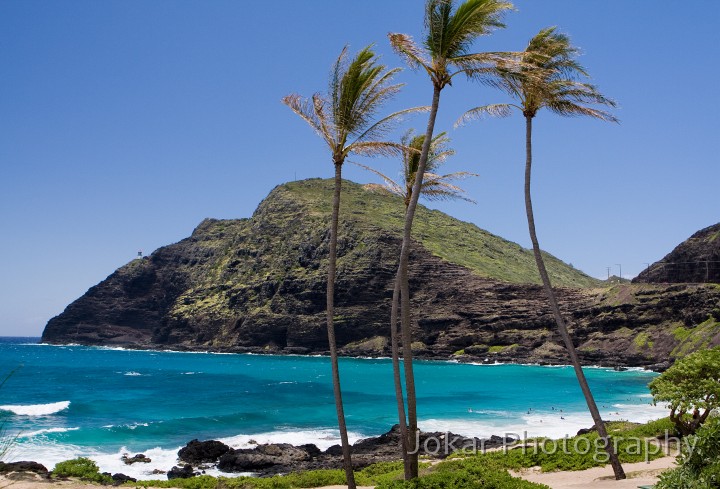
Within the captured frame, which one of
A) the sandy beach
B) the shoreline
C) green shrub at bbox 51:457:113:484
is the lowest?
the shoreline

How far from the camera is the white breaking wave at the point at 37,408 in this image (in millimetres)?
47219

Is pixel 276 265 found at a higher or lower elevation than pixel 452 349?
higher

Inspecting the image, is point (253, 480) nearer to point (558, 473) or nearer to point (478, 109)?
point (558, 473)

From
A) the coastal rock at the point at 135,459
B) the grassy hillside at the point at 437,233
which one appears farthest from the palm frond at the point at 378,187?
the grassy hillside at the point at 437,233

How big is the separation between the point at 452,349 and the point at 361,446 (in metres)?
101

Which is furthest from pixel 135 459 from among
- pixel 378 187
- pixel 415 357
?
pixel 415 357

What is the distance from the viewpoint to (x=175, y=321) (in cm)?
17612

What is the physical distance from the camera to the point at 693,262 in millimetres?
114438

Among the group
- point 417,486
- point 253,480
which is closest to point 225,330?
point 253,480

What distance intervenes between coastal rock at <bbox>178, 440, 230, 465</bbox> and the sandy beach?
28.8 ft

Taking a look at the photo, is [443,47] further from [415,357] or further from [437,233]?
[437,233]

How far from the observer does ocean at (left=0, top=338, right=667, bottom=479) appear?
35594 mm

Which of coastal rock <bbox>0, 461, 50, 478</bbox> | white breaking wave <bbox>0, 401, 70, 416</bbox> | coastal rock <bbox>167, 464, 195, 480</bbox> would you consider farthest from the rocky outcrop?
white breaking wave <bbox>0, 401, 70, 416</bbox>

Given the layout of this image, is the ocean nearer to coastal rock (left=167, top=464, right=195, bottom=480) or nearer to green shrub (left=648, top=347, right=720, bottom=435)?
coastal rock (left=167, top=464, right=195, bottom=480)
